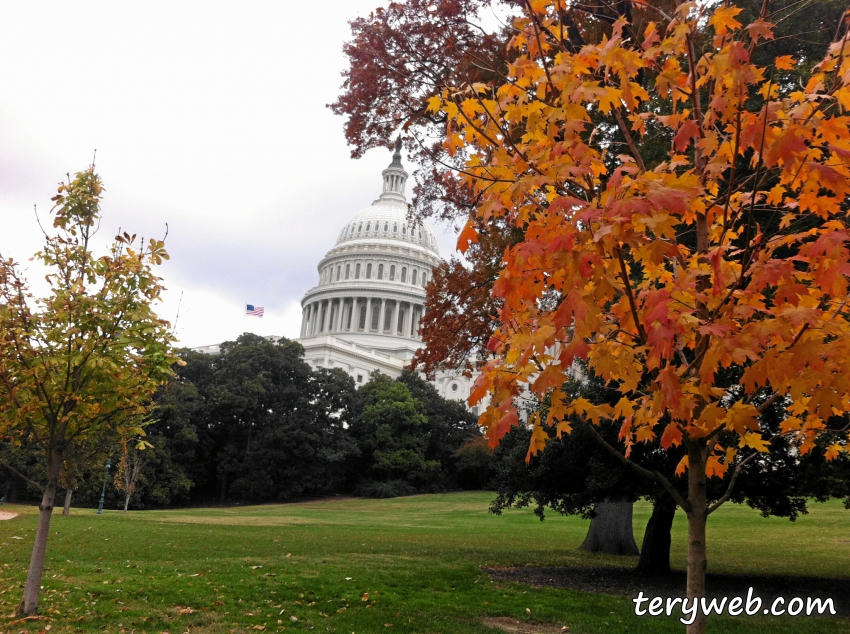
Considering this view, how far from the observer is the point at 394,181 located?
135 meters

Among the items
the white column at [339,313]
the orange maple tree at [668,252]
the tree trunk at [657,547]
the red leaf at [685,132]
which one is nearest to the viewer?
the orange maple tree at [668,252]

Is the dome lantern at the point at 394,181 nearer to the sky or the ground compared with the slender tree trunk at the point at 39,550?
nearer to the sky

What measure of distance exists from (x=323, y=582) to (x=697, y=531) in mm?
8459

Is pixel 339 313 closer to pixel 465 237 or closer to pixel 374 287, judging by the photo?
pixel 374 287

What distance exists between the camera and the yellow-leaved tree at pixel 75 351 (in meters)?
8.39

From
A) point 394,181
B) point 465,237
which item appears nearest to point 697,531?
point 465,237

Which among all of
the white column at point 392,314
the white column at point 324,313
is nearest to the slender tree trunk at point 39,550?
the white column at point 392,314

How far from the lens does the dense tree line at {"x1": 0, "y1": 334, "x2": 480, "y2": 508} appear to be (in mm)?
54531

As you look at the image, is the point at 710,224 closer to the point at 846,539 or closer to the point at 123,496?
the point at 846,539

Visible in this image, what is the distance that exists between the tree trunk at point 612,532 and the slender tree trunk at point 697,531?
14737mm

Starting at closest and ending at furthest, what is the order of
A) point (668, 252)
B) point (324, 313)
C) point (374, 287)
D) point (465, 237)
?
point (668, 252) < point (465, 237) < point (374, 287) < point (324, 313)

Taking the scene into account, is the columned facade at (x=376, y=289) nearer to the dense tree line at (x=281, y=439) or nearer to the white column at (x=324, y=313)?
the white column at (x=324, y=313)

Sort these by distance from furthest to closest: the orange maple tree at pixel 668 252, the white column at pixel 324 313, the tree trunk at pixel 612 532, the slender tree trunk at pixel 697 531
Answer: the white column at pixel 324 313 < the tree trunk at pixel 612 532 < the slender tree trunk at pixel 697 531 < the orange maple tree at pixel 668 252

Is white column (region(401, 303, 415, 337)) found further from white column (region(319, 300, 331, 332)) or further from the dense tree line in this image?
the dense tree line
